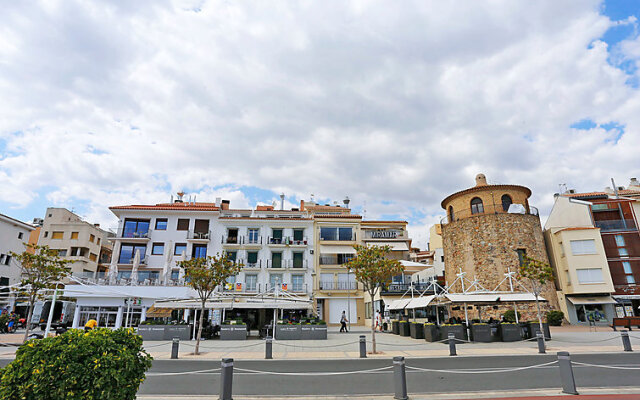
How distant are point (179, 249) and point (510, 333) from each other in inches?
1132

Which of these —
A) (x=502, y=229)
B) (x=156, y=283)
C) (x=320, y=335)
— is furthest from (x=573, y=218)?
(x=156, y=283)

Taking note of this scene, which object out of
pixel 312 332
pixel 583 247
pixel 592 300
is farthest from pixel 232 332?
pixel 583 247

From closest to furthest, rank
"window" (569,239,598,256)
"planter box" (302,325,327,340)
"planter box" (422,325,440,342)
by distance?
"planter box" (422,325,440,342) → "planter box" (302,325,327,340) → "window" (569,239,598,256)

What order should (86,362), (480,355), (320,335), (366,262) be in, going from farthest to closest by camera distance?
(320,335) → (366,262) → (480,355) → (86,362)

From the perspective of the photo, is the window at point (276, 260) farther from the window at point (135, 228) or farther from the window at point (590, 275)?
the window at point (590, 275)

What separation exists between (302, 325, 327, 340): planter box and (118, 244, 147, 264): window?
20.3 meters

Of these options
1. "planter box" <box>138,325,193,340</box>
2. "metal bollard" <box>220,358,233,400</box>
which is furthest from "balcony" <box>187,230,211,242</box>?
"metal bollard" <box>220,358,233,400</box>

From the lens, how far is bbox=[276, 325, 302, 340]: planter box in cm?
2142

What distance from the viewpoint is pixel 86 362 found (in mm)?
4484

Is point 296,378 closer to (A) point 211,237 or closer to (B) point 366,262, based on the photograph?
(B) point 366,262

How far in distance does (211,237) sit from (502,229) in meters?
26.8

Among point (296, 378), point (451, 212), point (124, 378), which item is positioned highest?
point (451, 212)

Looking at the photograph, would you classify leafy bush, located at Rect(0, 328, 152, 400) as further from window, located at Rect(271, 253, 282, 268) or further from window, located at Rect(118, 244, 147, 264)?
window, located at Rect(118, 244, 147, 264)

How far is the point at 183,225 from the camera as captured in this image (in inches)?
1421
